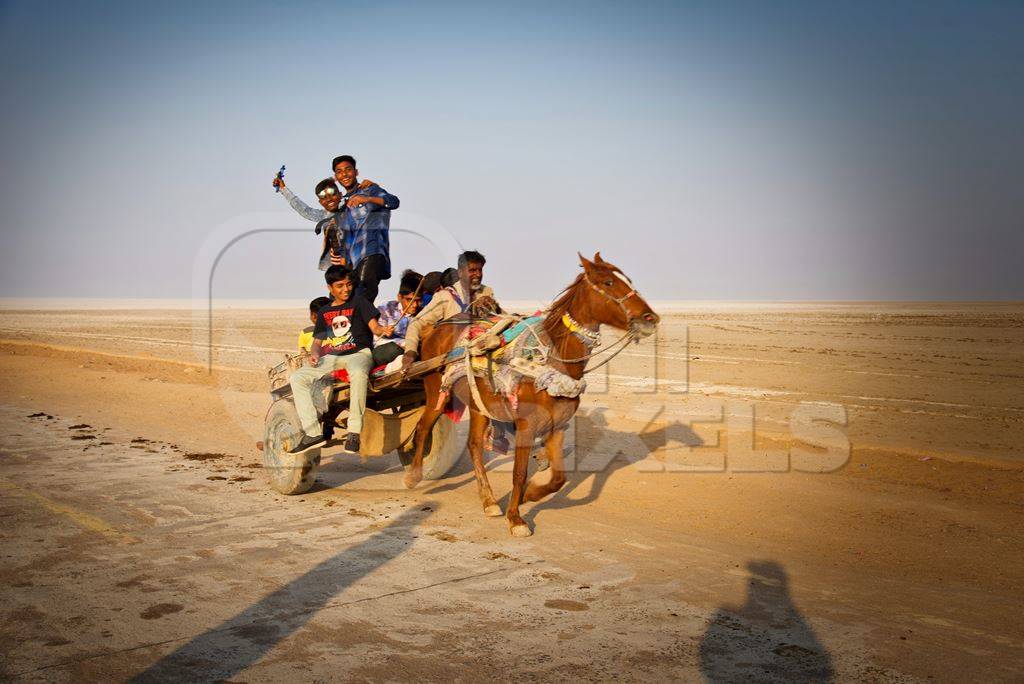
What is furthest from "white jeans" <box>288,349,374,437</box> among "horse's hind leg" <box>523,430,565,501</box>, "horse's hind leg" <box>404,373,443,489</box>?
"horse's hind leg" <box>523,430,565,501</box>

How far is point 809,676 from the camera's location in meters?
4.91

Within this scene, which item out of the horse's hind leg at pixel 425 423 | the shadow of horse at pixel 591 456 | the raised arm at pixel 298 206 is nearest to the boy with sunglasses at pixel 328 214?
the raised arm at pixel 298 206

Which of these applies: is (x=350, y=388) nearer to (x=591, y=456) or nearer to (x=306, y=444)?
(x=306, y=444)

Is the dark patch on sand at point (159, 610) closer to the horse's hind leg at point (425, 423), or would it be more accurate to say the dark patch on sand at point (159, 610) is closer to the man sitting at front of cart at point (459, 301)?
the man sitting at front of cart at point (459, 301)

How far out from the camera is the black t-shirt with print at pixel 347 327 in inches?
369

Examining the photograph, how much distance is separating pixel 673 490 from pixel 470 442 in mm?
2748

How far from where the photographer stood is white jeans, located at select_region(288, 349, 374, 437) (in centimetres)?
898

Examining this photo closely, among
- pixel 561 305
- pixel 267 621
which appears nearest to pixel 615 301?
pixel 561 305

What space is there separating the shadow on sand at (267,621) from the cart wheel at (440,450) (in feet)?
9.13

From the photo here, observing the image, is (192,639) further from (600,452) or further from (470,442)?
(600,452)

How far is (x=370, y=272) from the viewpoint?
10.3 m

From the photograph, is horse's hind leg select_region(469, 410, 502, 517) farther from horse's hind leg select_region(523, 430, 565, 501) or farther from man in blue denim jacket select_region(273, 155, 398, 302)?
man in blue denim jacket select_region(273, 155, 398, 302)

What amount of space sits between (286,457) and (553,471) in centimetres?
341

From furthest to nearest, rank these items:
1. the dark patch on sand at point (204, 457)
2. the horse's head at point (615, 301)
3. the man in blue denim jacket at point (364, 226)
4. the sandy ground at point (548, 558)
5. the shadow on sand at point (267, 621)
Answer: the dark patch on sand at point (204, 457) < the man in blue denim jacket at point (364, 226) < the horse's head at point (615, 301) < the sandy ground at point (548, 558) < the shadow on sand at point (267, 621)
